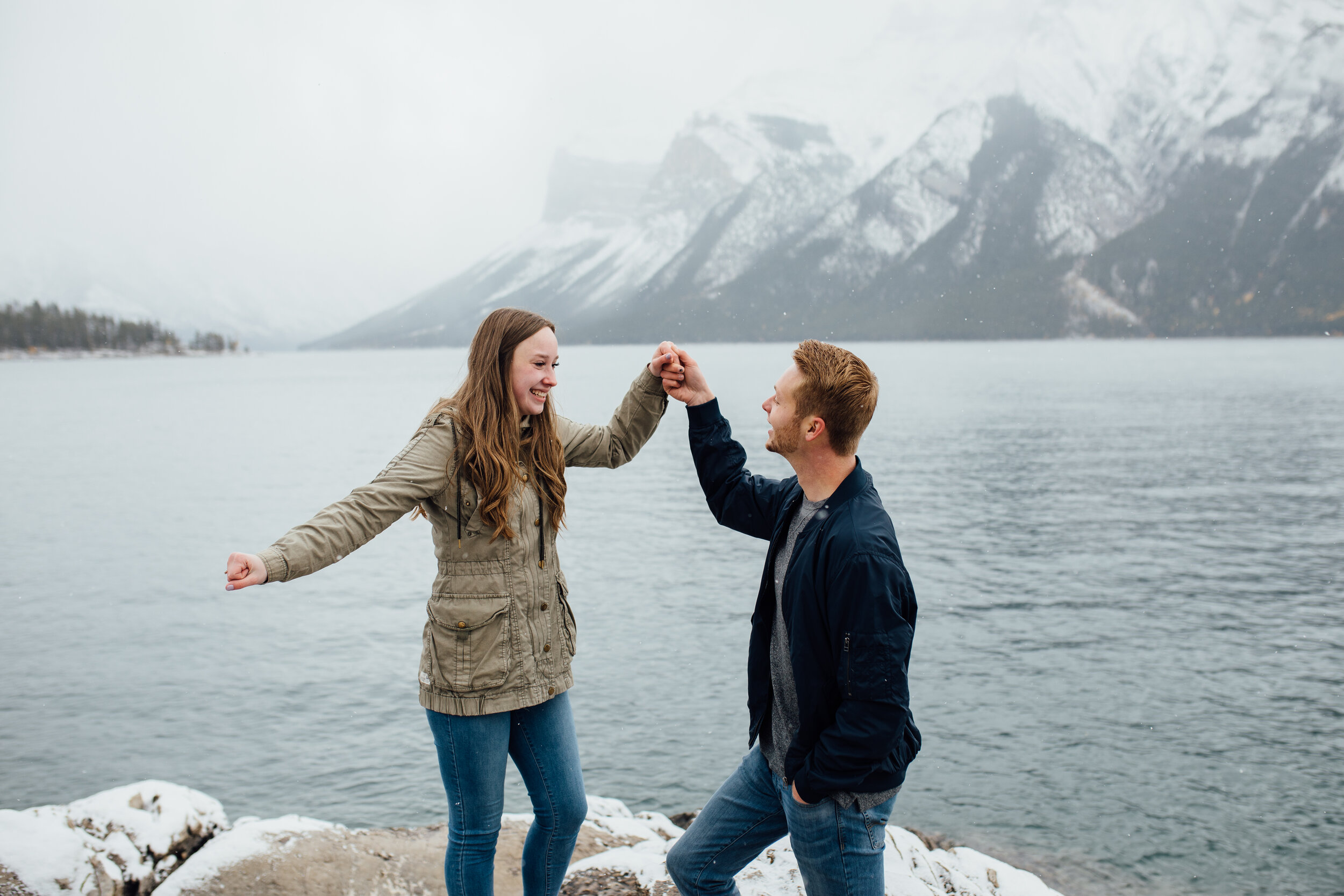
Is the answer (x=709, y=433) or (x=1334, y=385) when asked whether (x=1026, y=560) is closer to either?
(x=709, y=433)

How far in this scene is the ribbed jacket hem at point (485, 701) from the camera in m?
4.19

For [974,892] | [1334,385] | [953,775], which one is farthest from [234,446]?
[1334,385]

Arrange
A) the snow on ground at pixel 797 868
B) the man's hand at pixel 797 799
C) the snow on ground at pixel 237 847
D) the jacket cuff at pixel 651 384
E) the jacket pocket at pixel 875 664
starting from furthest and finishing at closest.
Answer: the snow on ground at pixel 237 847
the snow on ground at pixel 797 868
the jacket cuff at pixel 651 384
the man's hand at pixel 797 799
the jacket pocket at pixel 875 664

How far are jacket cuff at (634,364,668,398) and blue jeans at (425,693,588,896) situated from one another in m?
1.60

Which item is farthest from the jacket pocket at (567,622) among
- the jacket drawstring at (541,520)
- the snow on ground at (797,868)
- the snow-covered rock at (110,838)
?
the snow-covered rock at (110,838)

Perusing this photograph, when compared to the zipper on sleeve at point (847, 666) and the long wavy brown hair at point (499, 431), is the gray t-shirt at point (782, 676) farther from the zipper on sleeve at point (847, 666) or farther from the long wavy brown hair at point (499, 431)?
the long wavy brown hair at point (499, 431)

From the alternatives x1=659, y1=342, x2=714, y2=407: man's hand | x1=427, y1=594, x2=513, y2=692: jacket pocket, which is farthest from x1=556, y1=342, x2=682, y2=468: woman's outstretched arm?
x1=427, y1=594, x2=513, y2=692: jacket pocket

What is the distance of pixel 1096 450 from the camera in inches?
1505

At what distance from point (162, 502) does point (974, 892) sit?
31.9 m

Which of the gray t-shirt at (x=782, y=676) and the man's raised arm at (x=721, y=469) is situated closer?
the gray t-shirt at (x=782, y=676)

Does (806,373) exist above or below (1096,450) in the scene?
above

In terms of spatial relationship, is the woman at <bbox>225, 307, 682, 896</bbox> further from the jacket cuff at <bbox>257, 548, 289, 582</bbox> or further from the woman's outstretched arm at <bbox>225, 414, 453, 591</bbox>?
the jacket cuff at <bbox>257, 548, 289, 582</bbox>

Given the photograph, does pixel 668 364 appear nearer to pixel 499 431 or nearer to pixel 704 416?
pixel 704 416

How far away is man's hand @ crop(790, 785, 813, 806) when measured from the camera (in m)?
3.49
